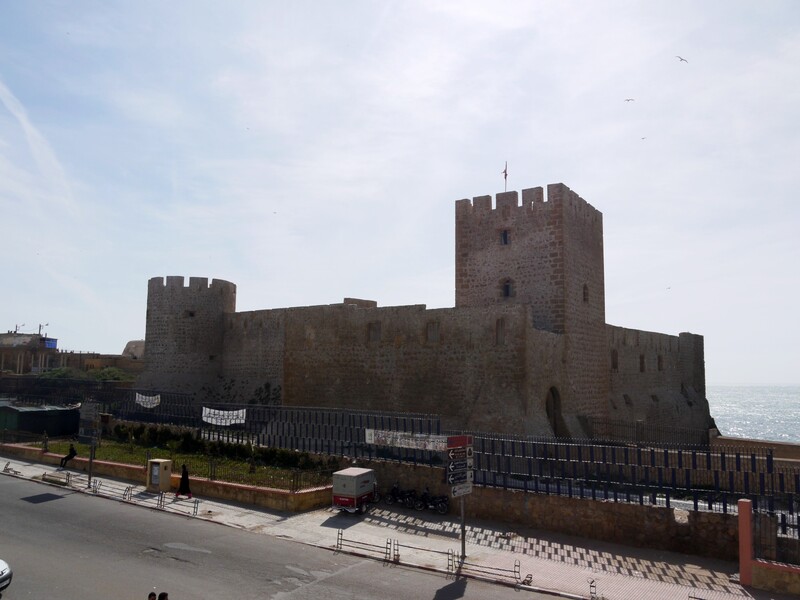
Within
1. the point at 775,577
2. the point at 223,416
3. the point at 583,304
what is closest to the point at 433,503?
the point at 775,577

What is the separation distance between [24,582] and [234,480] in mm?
6812

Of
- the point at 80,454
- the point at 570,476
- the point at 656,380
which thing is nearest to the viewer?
the point at 570,476

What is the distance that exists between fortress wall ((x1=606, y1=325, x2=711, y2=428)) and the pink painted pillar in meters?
14.2

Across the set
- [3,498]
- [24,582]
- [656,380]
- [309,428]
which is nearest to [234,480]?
[309,428]

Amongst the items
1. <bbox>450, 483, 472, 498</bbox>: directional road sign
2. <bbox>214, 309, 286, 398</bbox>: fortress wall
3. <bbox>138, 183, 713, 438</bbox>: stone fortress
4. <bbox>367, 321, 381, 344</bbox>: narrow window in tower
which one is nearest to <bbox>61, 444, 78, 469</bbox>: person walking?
<bbox>138, 183, 713, 438</bbox>: stone fortress

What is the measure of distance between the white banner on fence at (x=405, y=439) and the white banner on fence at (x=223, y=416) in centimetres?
569

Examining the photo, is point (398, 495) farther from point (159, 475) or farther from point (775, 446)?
point (775, 446)

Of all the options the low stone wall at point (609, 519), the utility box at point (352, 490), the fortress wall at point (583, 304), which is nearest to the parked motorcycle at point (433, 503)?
the low stone wall at point (609, 519)

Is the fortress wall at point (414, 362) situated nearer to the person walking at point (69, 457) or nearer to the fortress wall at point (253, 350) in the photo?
the fortress wall at point (253, 350)

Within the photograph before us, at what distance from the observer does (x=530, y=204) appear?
71.9 ft

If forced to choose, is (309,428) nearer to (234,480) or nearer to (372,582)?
(234,480)

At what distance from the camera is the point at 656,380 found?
102 ft

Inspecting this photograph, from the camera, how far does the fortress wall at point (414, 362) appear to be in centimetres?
1878

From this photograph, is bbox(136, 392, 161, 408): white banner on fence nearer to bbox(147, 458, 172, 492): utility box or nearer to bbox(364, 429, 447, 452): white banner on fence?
bbox(147, 458, 172, 492): utility box
